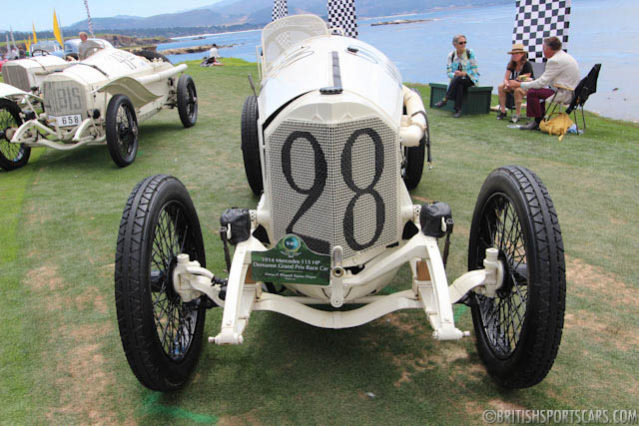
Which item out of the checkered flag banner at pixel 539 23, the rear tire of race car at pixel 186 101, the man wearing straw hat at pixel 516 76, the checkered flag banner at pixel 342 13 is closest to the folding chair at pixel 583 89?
the man wearing straw hat at pixel 516 76

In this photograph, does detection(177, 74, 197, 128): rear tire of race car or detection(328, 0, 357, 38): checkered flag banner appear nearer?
detection(177, 74, 197, 128): rear tire of race car

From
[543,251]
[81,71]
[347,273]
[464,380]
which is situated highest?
[81,71]

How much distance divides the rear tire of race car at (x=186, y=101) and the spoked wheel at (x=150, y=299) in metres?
5.49

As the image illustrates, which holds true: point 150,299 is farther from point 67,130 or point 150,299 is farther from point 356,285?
point 67,130

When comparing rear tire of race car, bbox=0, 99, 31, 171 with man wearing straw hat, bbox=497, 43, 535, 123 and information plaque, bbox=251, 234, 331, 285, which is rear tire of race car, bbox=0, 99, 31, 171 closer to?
information plaque, bbox=251, 234, 331, 285

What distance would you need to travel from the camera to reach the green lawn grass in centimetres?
223

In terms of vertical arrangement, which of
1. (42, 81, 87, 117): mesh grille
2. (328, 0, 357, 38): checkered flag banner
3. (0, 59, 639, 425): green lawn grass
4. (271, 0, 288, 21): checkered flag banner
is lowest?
(0, 59, 639, 425): green lawn grass

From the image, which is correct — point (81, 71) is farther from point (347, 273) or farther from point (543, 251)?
point (543, 251)

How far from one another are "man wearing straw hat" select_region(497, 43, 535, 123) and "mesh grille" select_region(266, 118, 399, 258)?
6.08 m

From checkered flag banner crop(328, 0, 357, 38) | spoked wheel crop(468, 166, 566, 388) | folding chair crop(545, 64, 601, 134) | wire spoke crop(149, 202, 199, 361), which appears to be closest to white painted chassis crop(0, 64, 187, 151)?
wire spoke crop(149, 202, 199, 361)

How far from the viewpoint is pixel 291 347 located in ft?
8.66

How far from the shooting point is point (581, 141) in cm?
648

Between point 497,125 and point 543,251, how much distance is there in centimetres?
600

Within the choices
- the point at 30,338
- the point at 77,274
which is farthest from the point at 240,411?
the point at 77,274
